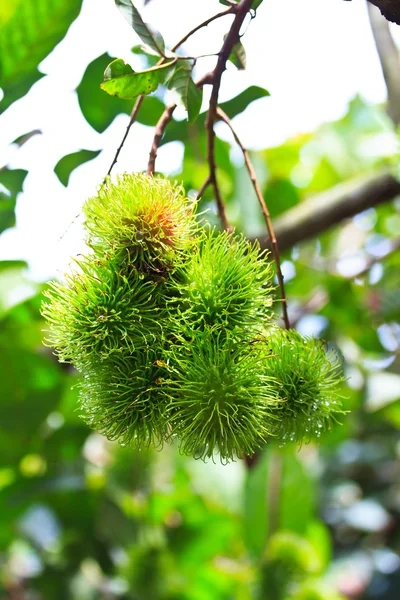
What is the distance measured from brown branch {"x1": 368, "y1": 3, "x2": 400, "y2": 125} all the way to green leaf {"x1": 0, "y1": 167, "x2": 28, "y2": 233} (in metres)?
1.08

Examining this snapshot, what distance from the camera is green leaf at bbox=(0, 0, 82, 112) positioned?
1.27 m

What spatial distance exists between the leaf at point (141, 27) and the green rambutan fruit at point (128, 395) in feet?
1.38

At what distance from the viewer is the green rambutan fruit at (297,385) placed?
81 centimetres

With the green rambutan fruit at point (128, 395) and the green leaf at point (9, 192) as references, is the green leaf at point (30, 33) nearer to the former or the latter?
the green leaf at point (9, 192)

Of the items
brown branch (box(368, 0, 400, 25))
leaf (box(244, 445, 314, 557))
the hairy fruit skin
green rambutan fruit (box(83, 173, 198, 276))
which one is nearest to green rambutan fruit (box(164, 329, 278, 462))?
the hairy fruit skin

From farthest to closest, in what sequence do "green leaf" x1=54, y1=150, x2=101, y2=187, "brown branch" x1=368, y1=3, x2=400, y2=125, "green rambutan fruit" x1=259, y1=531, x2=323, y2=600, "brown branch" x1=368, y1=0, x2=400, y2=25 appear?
"green rambutan fruit" x1=259, y1=531, x2=323, y2=600
"brown branch" x1=368, y1=3, x2=400, y2=125
"green leaf" x1=54, y1=150, x2=101, y2=187
"brown branch" x1=368, y1=0, x2=400, y2=25

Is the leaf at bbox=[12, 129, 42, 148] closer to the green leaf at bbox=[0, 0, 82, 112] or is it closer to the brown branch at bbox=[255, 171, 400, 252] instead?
the green leaf at bbox=[0, 0, 82, 112]

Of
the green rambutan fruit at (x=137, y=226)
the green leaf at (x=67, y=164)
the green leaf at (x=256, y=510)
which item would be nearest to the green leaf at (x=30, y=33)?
the green leaf at (x=67, y=164)

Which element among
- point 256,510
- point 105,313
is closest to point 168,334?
point 105,313

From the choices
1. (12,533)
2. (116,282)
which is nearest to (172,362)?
(116,282)

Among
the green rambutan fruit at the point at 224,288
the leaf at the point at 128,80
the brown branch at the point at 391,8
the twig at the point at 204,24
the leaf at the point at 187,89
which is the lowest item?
the green rambutan fruit at the point at 224,288

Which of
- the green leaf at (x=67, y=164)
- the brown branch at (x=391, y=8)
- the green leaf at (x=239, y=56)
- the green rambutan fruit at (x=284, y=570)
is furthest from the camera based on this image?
the green rambutan fruit at (x=284, y=570)

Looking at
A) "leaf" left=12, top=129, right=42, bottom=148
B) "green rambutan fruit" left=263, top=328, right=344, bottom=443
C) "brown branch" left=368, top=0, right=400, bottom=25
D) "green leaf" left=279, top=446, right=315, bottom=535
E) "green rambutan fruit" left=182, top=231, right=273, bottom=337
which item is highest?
"leaf" left=12, top=129, right=42, bottom=148

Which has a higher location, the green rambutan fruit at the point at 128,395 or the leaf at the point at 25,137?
the leaf at the point at 25,137
